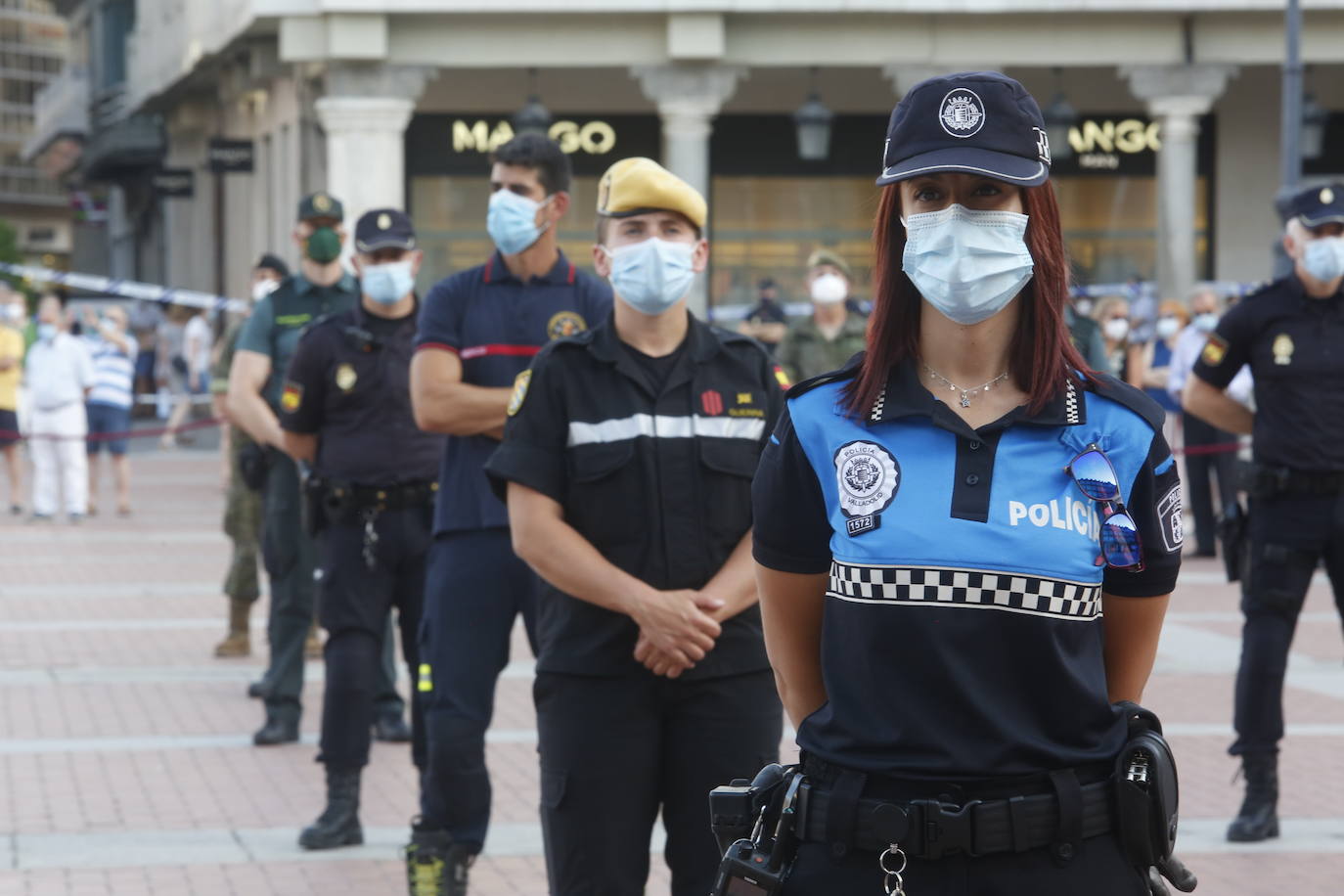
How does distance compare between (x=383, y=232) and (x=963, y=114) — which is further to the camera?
(x=383, y=232)

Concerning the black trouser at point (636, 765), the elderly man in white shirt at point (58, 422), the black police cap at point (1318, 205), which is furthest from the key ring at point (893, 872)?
the elderly man in white shirt at point (58, 422)

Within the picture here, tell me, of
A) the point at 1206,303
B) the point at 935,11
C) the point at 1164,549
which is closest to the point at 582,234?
the point at 935,11

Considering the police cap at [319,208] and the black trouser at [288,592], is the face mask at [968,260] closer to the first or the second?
the police cap at [319,208]

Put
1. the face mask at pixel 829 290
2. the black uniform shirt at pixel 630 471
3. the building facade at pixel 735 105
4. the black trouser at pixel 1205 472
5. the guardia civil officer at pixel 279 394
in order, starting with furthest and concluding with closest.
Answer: the building facade at pixel 735 105
the black trouser at pixel 1205 472
the face mask at pixel 829 290
the guardia civil officer at pixel 279 394
the black uniform shirt at pixel 630 471

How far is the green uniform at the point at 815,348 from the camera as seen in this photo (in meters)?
12.8

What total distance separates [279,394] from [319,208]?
90 centimetres

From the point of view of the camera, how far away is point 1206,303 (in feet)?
62.0

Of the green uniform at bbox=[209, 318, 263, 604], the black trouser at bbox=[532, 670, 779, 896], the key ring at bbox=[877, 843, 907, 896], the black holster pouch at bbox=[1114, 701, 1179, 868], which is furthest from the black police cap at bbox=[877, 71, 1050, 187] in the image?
the green uniform at bbox=[209, 318, 263, 604]

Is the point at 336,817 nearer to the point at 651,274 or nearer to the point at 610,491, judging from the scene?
the point at 610,491

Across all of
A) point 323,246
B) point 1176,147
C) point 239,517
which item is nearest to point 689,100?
point 1176,147

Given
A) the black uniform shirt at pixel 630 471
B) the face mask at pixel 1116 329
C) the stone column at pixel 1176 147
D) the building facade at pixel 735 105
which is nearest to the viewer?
the black uniform shirt at pixel 630 471

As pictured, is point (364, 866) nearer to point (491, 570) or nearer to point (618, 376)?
point (491, 570)

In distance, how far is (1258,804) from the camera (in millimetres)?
7305

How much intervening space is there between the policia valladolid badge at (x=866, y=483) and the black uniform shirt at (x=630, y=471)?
1.79 meters
